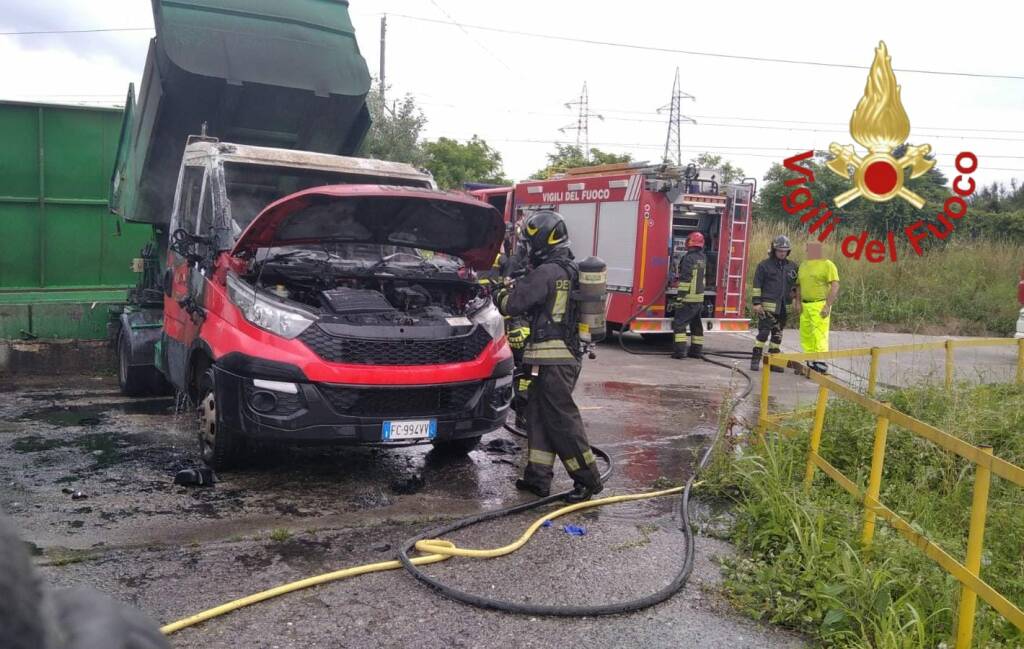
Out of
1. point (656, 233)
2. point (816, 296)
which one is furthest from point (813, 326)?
point (656, 233)

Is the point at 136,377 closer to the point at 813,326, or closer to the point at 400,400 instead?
the point at 400,400

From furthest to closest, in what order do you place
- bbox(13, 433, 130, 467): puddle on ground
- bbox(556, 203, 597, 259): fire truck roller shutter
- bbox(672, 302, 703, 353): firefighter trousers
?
bbox(556, 203, 597, 259): fire truck roller shutter, bbox(672, 302, 703, 353): firefighter trousers, bbox(13, 433, 130, 467): puddle on ground

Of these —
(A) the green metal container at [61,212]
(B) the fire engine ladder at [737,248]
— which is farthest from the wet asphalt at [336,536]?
(B) the fire engine ladder at [737,248]

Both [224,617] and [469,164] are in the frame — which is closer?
[224,617]

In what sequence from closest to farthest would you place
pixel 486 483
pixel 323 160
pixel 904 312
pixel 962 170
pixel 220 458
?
pixel 220 458 < pixel 486 483 < pixel 323 160 < pixel 962 170 < pixel 904 312

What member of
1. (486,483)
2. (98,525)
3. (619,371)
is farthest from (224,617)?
(619,371)

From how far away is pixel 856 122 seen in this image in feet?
46.3

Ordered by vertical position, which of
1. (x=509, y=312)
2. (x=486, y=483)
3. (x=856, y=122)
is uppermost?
(x=856, y=122)

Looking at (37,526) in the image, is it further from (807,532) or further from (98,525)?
(807,532)

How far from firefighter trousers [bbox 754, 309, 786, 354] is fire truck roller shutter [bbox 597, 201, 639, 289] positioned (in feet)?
7.22

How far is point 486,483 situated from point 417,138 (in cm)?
1922

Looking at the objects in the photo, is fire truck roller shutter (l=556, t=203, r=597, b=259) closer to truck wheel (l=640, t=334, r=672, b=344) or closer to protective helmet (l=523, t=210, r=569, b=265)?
truck wheel (l=640, t=334, r=672, b=344)

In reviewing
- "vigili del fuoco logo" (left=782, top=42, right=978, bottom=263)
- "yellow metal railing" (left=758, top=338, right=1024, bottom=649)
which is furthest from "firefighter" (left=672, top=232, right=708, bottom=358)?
"yellow metal railing" (left=758, top=338, right=1024, bottom=649)

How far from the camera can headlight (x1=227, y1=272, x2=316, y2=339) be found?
5059 millimetres
